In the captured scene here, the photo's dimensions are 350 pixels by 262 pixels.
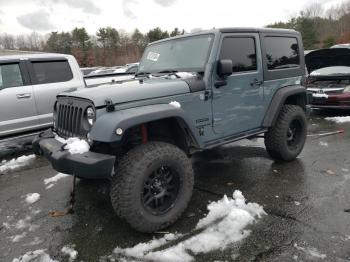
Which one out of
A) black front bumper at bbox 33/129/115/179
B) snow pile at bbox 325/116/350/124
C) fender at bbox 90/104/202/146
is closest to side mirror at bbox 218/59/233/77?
fender at bbox 90/104/202/146

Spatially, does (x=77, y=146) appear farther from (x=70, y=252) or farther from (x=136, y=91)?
(x=70, y=252)

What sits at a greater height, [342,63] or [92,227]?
[342,63]

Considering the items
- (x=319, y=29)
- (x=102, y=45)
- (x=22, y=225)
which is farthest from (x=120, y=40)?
(x=22, y=225)

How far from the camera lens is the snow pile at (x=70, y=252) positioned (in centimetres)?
302

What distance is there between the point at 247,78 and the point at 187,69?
81cm

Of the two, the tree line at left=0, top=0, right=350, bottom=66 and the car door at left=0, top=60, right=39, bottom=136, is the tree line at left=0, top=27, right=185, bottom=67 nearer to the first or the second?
the tree line at left=0, top=0, right=350, bottom=66

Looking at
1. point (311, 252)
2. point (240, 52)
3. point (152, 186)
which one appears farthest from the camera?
point (240, 52)

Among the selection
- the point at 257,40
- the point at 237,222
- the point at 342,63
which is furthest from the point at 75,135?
the point at 342,63

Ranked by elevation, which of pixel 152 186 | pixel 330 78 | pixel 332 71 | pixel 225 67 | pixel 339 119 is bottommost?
pixel 339 119

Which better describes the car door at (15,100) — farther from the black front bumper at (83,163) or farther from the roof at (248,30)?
the roof at (248,30)

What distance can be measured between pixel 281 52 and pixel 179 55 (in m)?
1.64

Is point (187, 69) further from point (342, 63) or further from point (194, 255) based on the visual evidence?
point (342, 63)

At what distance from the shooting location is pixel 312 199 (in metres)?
3.95

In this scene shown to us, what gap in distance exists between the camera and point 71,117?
3592 millimetres
